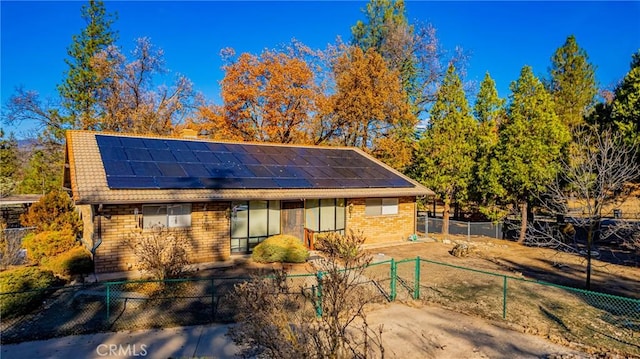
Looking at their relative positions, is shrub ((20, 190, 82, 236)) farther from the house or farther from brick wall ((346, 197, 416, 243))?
brick wall ((346, 197, 416, 243))

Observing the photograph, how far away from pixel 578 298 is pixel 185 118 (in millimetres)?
31748

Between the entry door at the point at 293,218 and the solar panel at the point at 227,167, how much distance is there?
90cm

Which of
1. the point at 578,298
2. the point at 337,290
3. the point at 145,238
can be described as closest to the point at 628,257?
the point at 578,298

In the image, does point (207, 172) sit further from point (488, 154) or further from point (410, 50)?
point (410, 50)

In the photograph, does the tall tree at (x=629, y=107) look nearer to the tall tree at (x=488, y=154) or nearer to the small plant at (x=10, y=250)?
the tall tree at (x=488, y=154)

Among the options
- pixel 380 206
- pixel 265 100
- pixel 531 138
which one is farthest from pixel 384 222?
pixel 265 100

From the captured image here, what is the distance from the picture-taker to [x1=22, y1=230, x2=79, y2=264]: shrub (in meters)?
13.1

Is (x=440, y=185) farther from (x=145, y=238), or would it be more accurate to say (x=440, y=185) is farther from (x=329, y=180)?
(x=145, y=238)

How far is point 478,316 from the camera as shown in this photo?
9.37 metres

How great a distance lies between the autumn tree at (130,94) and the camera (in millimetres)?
28922

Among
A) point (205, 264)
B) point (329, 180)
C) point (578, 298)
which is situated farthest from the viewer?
point (329, 180)

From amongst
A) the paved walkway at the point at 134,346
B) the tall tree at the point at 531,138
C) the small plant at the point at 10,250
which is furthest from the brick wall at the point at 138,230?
the tall tree at the point at 531,138

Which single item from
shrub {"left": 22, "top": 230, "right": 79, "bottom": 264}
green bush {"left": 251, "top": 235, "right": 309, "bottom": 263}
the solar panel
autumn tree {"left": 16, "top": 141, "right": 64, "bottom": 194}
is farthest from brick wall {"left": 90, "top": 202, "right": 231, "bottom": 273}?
autumn tree {"left": 16, "top": 141, "right": 64, "bottom": 194}

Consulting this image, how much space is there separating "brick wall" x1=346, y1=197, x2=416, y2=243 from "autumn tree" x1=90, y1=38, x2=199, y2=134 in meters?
21.0
